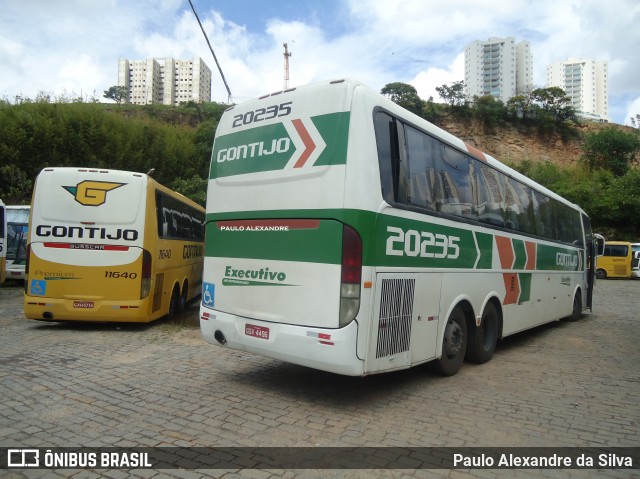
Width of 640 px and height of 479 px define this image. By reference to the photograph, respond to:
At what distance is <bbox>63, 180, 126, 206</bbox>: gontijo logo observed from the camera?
8.87m

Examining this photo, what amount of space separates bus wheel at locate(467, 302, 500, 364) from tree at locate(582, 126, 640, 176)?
159 feet

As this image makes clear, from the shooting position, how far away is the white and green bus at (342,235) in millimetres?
4680

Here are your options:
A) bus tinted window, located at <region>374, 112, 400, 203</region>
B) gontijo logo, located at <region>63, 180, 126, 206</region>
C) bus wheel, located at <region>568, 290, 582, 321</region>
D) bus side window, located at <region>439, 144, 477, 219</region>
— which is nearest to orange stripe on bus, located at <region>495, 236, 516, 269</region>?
bus side window, located at <region>439, 144, 477, 219</region>

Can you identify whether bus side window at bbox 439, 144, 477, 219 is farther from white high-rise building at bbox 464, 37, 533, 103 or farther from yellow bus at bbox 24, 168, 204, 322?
white high-rise building at bbox 464, 37, 533, 103

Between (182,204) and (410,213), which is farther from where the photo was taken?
(182,204)

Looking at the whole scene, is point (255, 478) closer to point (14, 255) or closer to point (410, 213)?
point (410, 213)

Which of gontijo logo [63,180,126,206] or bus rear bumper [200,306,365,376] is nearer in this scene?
bus rear bumper [200,306,365,376]

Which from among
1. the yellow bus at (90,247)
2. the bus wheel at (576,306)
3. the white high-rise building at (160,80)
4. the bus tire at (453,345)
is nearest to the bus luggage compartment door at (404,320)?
the bus tire at (453,345)

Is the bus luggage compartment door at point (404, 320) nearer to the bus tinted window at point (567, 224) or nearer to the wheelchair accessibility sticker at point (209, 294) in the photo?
the wheelchair accessibility sticker at point (209, 294)

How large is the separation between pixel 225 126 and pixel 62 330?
5.79 metres

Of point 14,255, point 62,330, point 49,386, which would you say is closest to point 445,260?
point 49,386

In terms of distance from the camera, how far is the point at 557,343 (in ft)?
31.3

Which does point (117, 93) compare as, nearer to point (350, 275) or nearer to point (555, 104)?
point (555, 104)

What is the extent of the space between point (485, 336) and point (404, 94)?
5109 cm
